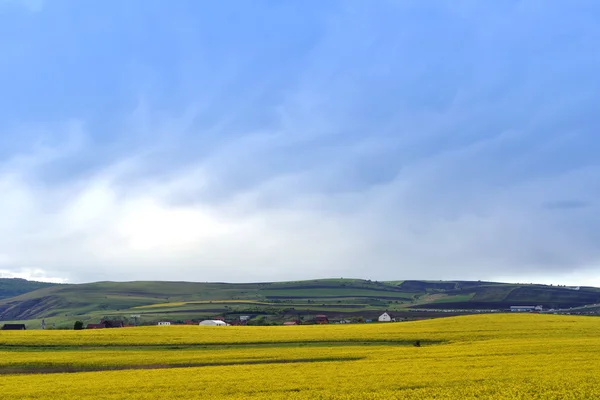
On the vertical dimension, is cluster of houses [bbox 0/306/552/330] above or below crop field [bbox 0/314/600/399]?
below

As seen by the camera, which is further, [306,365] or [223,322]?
[223,322]

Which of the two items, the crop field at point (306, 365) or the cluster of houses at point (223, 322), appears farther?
the cluster of houses at point (223, 322)

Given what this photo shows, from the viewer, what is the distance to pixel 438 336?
70000 mm

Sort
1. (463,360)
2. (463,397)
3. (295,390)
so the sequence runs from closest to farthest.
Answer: (463,397) < (295,390) < (463,360)

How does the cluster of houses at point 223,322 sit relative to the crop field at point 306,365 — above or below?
below

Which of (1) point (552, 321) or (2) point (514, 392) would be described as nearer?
(2) point (514, 392)

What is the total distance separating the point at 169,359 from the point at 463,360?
91.3 ft

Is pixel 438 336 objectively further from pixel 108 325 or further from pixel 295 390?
pixel 108 325

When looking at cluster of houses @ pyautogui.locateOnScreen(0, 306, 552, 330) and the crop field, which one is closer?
the crop field

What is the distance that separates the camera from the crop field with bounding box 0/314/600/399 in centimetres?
3195

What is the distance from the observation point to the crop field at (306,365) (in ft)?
105

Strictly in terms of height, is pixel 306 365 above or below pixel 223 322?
above

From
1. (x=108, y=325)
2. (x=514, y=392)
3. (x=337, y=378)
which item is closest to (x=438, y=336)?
(x=337, y=378)

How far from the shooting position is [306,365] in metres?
45.3
